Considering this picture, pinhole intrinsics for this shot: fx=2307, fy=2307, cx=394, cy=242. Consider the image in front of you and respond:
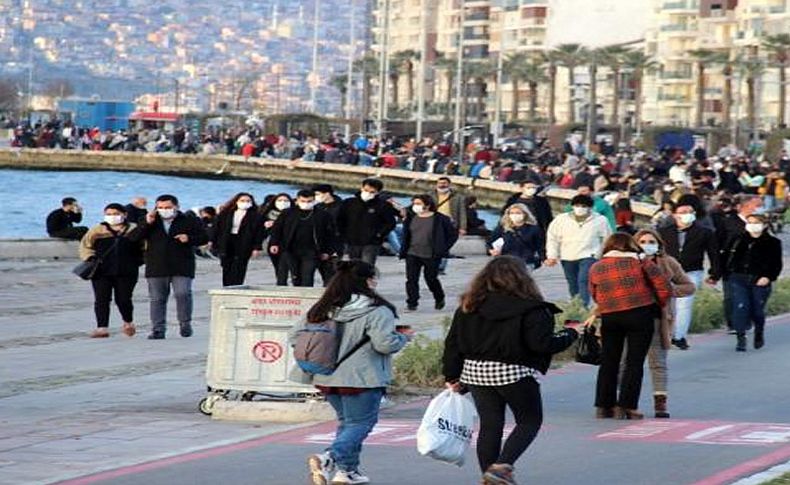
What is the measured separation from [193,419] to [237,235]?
9.89 meters

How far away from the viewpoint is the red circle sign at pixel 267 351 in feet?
50.2

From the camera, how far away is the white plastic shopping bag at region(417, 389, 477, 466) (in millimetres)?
11508

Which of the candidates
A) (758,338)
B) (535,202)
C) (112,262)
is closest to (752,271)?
(758,338)

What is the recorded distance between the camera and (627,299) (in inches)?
598

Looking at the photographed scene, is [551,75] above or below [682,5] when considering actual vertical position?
below

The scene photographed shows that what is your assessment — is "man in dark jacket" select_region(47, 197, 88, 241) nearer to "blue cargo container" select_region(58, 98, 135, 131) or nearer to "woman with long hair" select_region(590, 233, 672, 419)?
"woman with long hair" select_region(590, 233, 672, 419)

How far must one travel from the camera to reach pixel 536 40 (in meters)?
183

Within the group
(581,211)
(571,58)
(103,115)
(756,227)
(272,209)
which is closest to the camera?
(756,227)

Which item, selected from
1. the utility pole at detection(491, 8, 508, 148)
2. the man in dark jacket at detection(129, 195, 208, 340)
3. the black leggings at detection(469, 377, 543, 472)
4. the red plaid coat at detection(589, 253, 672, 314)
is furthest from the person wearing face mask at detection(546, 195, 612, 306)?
the utility pole at detection(491, 8, 508, 148)

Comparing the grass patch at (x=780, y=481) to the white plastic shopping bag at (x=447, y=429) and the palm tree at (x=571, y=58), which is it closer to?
the white plastic shopping bag at (x=447, y=429)

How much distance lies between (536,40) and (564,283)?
153 metres

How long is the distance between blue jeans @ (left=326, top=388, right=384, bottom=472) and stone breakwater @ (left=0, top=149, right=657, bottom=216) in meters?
61.0

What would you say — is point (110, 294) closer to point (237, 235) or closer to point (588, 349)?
point (237, 235)

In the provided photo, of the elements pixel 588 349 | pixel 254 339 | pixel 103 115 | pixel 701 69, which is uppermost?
pixel 701 69
